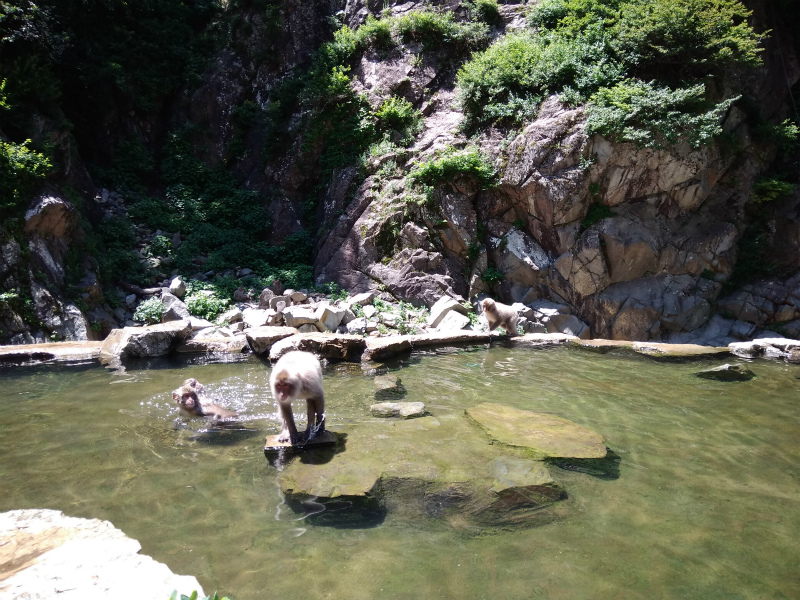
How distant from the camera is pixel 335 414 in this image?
5.62 meters

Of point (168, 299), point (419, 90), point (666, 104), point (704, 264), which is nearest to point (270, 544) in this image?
point (168, 299)

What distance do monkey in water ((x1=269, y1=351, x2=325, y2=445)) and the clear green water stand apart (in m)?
0.42

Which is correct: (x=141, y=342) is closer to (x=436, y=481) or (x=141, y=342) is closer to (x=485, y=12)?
(x=436, y=481)

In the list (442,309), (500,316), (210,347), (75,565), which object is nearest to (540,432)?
(75,565)

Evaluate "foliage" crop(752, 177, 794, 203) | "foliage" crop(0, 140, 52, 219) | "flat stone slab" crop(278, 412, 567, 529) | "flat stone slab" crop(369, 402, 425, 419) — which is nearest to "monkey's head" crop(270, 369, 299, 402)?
"flat stone slab" crop(278, 412, 567, 529)

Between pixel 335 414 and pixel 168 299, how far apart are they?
720 cm

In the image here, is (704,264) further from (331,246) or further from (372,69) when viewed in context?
(372,69)

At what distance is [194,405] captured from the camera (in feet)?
17.6

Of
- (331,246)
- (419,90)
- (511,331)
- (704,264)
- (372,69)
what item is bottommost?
(511,331)

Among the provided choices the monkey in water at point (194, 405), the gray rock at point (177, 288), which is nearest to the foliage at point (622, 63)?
the gray rock at point (177, 288)

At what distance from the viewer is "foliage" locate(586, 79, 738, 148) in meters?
10.9

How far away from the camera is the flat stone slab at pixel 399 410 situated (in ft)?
18.0

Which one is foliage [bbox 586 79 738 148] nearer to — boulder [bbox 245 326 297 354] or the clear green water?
the clear green water

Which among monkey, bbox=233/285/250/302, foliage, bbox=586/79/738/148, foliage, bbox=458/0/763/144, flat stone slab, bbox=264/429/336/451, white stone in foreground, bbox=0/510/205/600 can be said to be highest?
foliage, bbox=458/0/763/144
